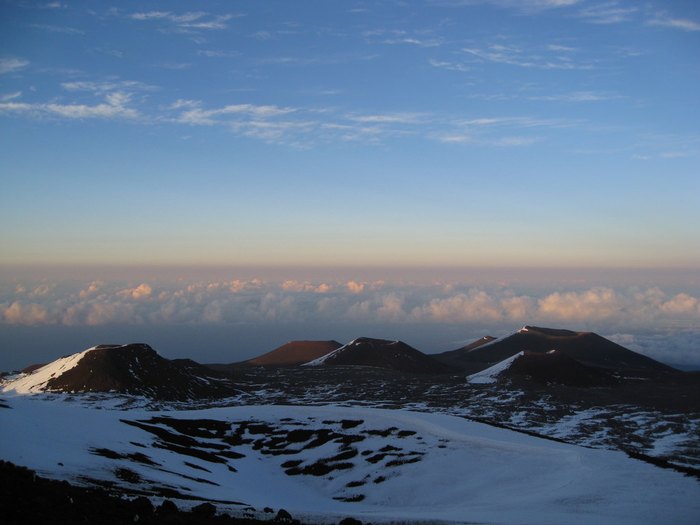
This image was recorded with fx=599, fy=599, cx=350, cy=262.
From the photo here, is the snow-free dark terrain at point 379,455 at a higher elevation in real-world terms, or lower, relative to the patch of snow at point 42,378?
higher

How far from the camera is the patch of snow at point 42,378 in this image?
508 ft

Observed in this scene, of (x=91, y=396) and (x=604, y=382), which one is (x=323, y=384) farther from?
(x=604, y=382)

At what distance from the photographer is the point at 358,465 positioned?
243 ft

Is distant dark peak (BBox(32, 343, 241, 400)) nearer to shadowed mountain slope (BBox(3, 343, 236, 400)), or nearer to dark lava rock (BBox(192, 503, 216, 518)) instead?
shadowed mountain slope (BBox(3, 343, 236, 400))

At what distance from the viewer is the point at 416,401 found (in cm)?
15000

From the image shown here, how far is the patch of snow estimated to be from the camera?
154875mm

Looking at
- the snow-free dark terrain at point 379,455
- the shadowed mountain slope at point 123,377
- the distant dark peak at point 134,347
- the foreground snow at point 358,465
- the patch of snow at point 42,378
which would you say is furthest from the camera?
the distant dark peak at point 134,347

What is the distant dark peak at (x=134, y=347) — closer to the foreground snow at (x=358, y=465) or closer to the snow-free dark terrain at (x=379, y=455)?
the snow-free dark terrain at (x=379, y=455)

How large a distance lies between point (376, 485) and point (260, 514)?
1115 inches

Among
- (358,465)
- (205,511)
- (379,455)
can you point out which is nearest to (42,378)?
(358,465)

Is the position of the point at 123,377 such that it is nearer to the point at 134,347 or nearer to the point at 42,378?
the point at 134,347

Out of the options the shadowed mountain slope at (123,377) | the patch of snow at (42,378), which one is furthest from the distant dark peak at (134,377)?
the patch of snow at (42,378)

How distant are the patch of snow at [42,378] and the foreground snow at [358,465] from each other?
75909mm

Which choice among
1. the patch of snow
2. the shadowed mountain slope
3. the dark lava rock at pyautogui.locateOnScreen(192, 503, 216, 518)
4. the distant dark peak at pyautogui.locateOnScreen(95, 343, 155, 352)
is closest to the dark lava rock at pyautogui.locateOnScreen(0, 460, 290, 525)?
the dark lava rock at pyautogui.locateOnScreen(192, 503, 216, 518)
